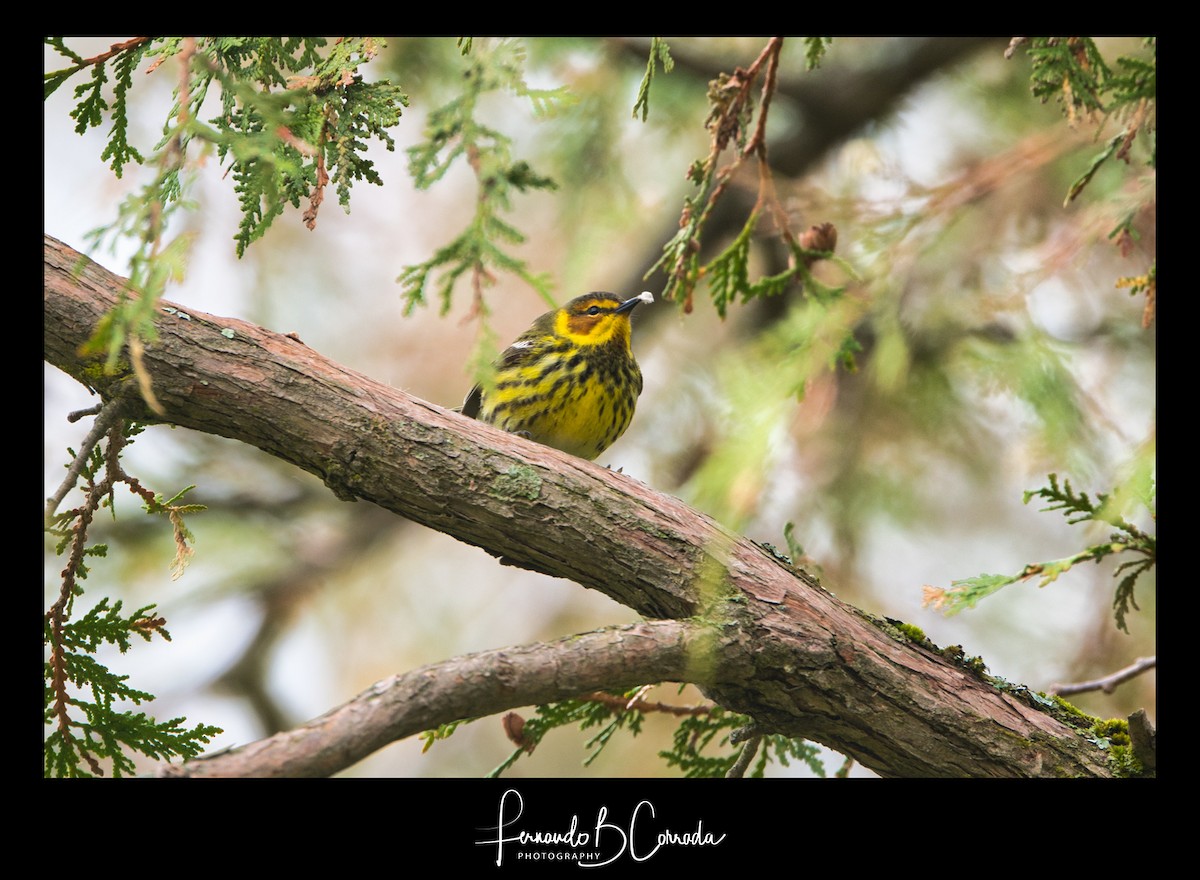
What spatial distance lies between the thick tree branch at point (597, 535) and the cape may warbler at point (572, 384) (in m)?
1.29

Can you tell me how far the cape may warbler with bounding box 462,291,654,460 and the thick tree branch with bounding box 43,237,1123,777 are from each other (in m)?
1.29

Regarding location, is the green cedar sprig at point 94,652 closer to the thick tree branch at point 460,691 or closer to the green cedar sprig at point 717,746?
the thick tree branch at point 460,691

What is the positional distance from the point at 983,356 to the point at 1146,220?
96 cm

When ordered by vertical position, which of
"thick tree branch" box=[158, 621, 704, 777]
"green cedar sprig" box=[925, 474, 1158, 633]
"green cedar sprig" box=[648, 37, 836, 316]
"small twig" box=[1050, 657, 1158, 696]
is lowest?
"thick tree branch" box=[158, 621, 704, 777]

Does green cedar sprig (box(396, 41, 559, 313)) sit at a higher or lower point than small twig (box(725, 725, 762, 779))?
higher

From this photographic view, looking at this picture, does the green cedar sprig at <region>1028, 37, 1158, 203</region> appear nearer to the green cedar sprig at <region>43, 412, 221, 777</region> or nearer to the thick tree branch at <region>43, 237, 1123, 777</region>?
the thick tree branch at <region>43, 237, 1123, 777</region>

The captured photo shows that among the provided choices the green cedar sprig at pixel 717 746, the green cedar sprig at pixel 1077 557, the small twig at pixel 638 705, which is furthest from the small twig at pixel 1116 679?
the small twig at pixel 638 705

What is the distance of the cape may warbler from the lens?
14.3 ft

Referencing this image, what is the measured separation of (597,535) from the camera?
295cm

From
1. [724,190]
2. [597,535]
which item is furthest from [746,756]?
[724,190]

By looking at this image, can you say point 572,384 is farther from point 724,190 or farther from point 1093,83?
point 1093,83

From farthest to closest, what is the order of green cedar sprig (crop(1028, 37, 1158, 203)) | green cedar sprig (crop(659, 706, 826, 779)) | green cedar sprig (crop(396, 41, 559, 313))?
1. green cedar sprig (crop(659, 706, 826, 779))
2. green cedar sprig (crop(1028, 37, 1158, 203))
3. green cedar sprig (crop(396, 41, 559, 313))

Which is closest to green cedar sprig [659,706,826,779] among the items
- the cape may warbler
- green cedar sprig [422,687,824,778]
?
green cedar sprig [422,687,824,778]

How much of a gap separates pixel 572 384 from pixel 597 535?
1504mm
